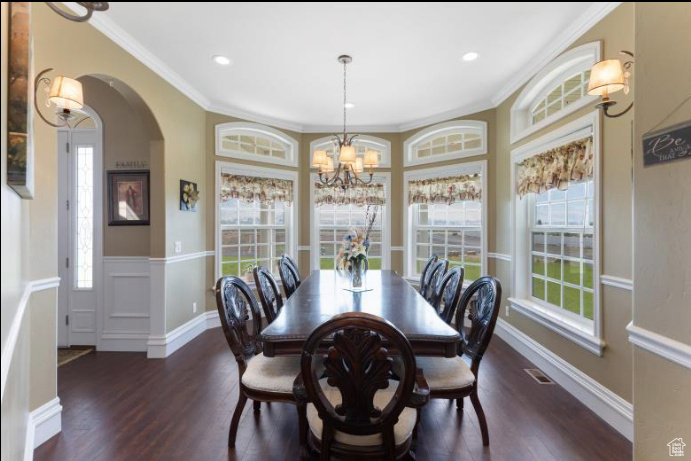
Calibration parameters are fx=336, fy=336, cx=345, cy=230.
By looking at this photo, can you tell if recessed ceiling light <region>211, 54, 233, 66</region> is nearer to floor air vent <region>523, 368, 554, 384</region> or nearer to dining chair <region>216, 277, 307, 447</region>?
dining chair <region>216, 277, 307, 447</region>

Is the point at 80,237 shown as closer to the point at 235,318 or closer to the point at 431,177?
the point at 235,318

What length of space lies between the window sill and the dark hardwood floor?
0.44 m

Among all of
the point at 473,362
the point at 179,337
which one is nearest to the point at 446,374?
the point at 473,362

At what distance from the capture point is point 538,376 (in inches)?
115

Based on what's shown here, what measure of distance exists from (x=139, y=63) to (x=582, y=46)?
3.66m

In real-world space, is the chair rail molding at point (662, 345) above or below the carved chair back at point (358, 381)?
above

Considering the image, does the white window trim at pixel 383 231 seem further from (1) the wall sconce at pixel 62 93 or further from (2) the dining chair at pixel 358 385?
(2) the dining chair at pixel 358 385

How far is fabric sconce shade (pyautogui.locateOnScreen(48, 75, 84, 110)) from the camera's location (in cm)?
196

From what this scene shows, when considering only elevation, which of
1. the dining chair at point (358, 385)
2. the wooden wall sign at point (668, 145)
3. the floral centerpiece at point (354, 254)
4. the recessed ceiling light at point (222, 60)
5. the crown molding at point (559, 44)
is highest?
the recessed ceiling light at point (222, 60)

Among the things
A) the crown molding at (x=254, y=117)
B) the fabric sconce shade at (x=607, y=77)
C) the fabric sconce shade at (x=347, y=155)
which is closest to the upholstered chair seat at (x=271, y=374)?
the fabric sconce shade at (x=347, y=155)

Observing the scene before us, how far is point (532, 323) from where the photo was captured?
3271 mm

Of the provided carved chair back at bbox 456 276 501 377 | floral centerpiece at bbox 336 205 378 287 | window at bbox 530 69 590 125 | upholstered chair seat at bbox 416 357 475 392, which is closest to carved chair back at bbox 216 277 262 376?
floral centerpiece at bbox 336 205 378 287

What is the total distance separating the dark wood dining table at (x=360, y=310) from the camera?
1.69 meters

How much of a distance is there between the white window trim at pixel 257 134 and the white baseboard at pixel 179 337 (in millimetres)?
2107
